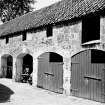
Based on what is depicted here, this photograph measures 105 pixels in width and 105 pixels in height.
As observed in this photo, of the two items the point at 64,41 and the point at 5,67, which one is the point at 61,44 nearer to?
the point at 64,41

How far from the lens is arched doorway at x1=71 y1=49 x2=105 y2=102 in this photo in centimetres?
985

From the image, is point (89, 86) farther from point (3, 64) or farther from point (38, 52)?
point (3, 64)

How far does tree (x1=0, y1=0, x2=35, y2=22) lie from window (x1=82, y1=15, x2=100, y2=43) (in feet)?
76.5

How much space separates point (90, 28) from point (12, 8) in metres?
24.1

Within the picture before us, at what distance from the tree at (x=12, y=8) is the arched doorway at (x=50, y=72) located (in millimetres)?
20550

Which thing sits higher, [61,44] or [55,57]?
[61,44]

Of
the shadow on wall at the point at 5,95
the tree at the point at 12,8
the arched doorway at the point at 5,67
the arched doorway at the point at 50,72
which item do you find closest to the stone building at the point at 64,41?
the arched doorway at the point at 50,72

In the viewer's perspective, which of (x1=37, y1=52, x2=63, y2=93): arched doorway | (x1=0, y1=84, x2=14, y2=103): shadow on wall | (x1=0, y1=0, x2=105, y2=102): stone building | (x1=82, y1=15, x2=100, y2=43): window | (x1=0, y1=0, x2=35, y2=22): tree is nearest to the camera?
(x1=0, y1=84, x2=14, y2=103): shadow on wall

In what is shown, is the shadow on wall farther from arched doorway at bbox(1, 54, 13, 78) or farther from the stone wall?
arched doorway at bbox(1, 54, 13, 78)

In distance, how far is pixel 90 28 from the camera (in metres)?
11.7

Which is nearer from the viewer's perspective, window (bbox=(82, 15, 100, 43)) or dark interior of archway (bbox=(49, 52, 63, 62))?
window (bbox=(82, 15, 100, 43))

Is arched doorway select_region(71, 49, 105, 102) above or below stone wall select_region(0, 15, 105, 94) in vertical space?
below

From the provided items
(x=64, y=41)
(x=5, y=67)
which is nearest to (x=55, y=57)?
(x=64, y=41)

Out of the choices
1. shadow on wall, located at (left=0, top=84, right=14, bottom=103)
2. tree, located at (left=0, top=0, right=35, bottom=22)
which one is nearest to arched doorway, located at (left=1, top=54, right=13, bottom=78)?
shadow on wall, located at (left=0, top=84, right=14, bottom=103)
